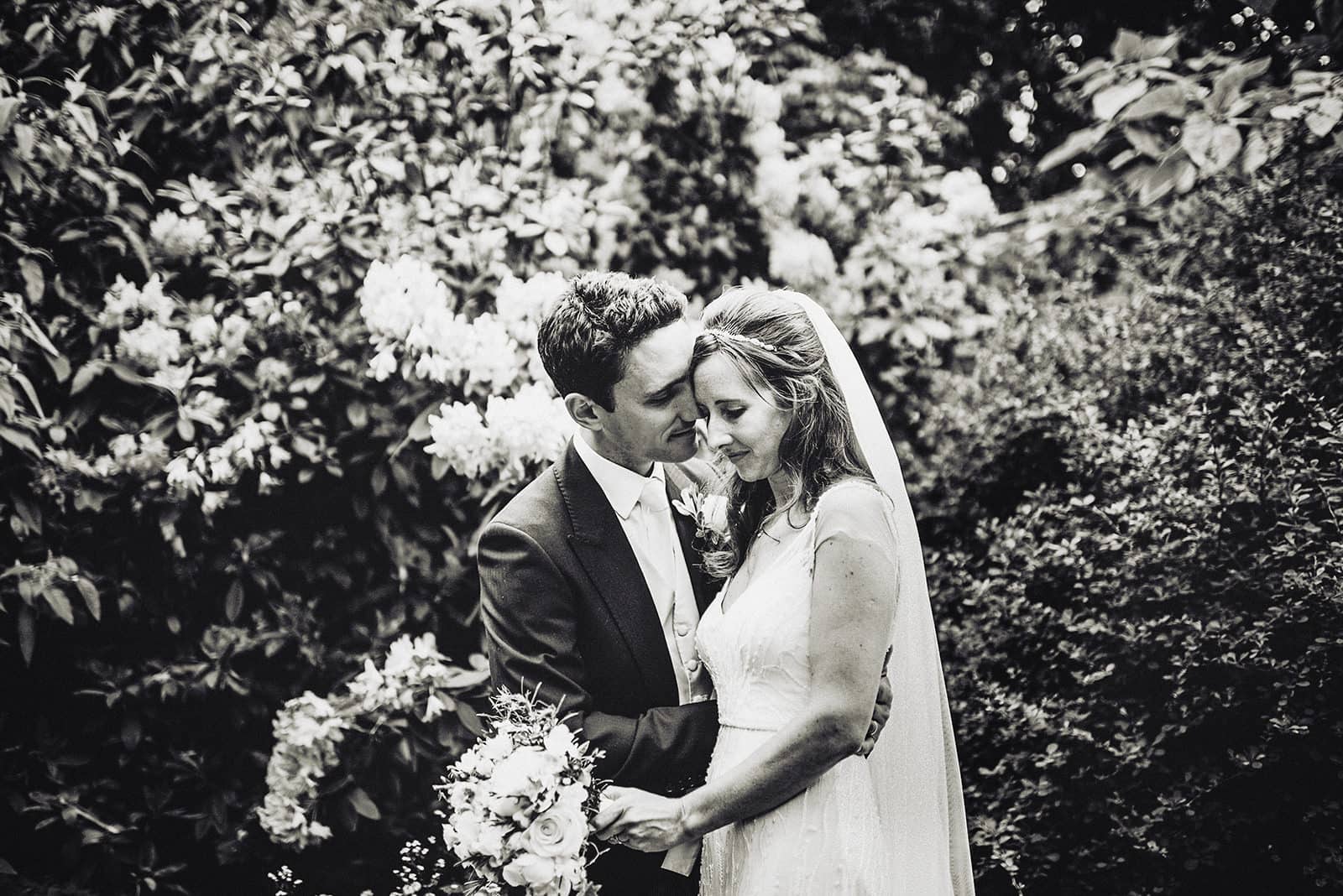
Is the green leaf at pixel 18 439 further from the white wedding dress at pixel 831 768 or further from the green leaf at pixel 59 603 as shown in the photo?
the white wedding dress at pixel 831 768

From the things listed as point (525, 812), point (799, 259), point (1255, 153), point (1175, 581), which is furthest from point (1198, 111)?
point (525, 812)

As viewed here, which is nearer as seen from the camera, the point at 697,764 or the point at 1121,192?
the point at 697,764

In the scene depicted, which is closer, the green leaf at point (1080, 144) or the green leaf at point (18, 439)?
the green leaf at point (18, 439)

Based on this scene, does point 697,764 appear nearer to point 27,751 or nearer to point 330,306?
point 330,306

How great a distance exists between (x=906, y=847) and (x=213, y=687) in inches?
100

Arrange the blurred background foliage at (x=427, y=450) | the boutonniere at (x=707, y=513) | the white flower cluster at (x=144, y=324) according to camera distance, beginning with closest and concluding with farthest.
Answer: the boutonniere at (x=707, y=513) → the blurred background foliage at (x=427, y=450) → the white flower cluster at (x=144, y=324)

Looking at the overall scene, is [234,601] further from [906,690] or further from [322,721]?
[906,690]

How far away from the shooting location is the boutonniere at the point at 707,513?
2.86 metres

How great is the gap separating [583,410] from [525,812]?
44.4 inches

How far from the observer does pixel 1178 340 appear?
4.04m

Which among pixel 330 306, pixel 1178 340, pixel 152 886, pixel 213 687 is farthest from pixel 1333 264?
pixel 152 886

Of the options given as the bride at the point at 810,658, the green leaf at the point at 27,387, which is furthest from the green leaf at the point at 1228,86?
the green leaf at the point at 27,387

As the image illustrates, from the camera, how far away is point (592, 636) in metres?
2.73

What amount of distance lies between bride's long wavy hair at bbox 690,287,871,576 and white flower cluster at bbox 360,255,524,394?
1232 millimetres
